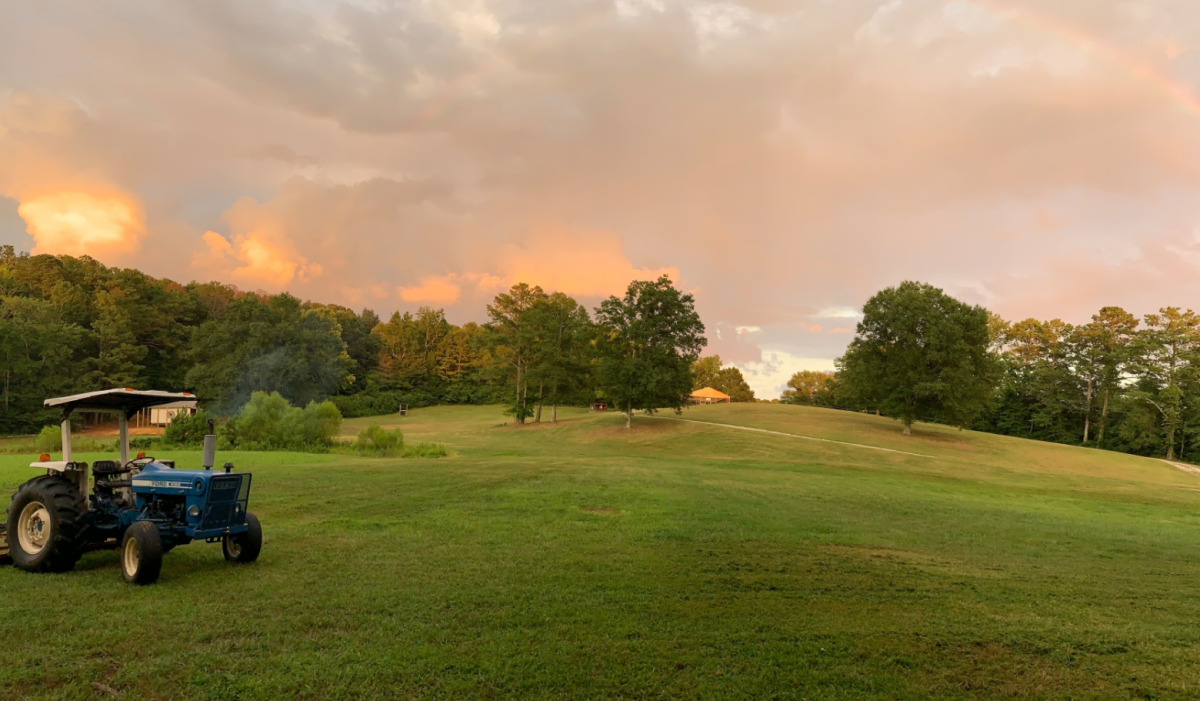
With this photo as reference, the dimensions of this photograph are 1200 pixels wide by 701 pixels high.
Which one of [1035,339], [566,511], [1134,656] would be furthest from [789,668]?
[1035,339]

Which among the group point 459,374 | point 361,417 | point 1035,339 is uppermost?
point 1035,339

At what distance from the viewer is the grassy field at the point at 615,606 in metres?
4.85

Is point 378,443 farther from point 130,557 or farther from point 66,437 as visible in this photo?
point 130,557

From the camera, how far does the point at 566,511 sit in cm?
1299

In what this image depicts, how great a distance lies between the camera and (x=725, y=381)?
326ft

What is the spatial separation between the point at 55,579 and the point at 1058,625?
1175 centimetres

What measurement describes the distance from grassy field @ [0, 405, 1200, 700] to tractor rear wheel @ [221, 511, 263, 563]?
0.33 m

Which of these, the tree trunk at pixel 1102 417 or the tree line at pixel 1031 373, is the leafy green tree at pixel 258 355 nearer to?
the tree line at pixel 1031 373

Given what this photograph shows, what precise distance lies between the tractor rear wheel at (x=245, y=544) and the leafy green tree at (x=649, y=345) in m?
37.1

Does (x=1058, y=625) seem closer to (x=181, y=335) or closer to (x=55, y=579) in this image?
(x=55, y=579)

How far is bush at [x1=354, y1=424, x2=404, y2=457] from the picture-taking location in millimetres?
28469

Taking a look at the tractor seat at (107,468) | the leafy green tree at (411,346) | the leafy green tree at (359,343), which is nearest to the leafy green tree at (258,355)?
the leafy green tree at (411,346)

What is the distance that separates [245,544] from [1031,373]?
80602 mm

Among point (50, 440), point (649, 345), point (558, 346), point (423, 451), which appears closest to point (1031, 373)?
point (649, 345)
